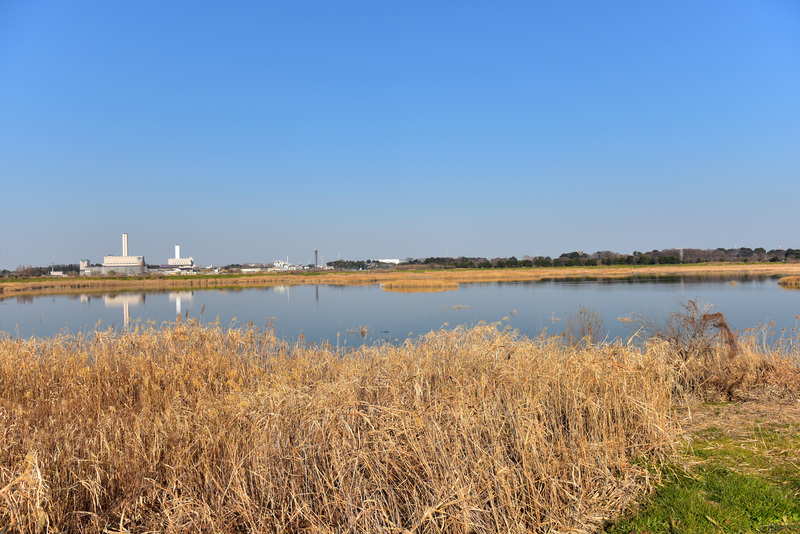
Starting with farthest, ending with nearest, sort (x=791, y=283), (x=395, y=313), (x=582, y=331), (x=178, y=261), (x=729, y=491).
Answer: (x=178, y=261) → (x=791, y=283) → (x=395, y=313) → (x=582, y=331) → (x=729, y=491)

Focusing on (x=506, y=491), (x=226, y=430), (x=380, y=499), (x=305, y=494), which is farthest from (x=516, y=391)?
(x=226, y=430)

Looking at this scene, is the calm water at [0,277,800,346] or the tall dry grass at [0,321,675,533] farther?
the calm water at [0,277,800,346]

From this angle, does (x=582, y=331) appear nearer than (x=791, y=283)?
Yes

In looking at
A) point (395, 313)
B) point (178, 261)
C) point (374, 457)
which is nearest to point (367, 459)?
point (374, 457)

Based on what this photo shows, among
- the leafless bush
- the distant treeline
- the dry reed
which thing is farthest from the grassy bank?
the distant treeline

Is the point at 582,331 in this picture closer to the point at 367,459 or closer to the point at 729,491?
the point at 729,491

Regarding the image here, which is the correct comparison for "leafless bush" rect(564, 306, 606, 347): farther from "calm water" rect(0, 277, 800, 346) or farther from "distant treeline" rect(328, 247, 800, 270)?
"distant treeline" rect(328, 247, 800, 270)

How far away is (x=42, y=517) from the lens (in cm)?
364

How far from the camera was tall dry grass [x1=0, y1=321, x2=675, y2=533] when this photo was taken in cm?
394

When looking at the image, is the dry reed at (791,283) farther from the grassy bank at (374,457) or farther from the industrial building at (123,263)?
the industrial building at (123,263)

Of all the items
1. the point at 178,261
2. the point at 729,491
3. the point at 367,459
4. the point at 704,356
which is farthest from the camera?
the point at 178,261

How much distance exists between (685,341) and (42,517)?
33.2 ft

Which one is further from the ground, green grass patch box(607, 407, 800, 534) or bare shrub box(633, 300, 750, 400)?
bare shrub box(633, 300, 750, 400)

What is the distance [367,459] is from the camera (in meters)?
4.35
